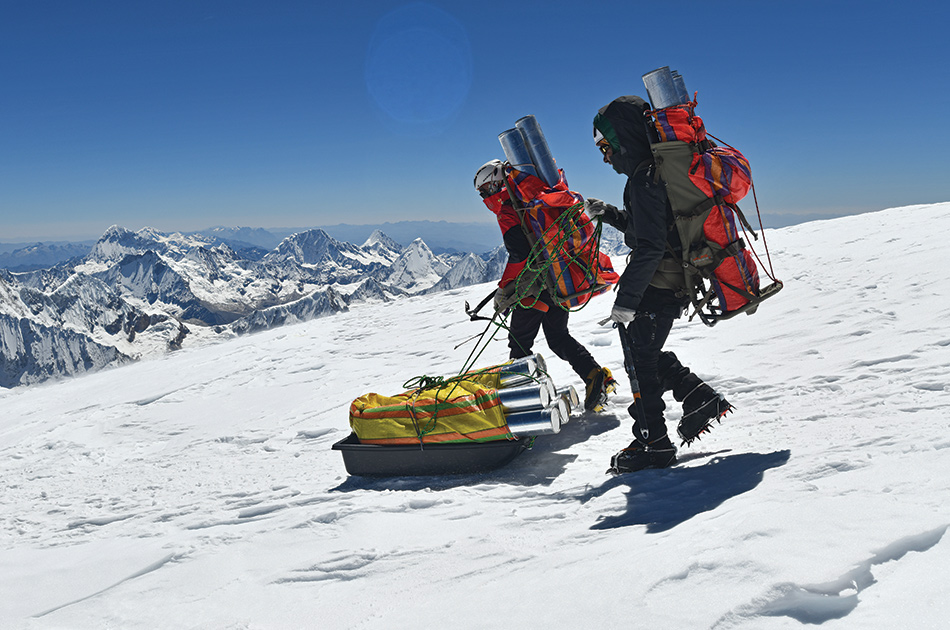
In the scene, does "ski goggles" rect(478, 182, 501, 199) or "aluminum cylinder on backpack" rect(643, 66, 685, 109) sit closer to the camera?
"aluminum cylinder on backpack" rect(643, 66, 685, 109)

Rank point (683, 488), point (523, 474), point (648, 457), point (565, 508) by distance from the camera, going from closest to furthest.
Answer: point (683, 488), point (565, 508), point (648, 457), point (523, 474)

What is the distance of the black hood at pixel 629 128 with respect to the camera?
3760mm

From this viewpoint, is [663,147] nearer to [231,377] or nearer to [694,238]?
[694,238]

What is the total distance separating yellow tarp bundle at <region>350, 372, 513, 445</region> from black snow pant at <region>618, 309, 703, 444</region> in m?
1.13

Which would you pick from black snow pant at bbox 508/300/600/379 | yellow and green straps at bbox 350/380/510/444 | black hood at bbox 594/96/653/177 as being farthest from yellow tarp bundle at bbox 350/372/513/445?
black hood at bbox 594/96/653/177

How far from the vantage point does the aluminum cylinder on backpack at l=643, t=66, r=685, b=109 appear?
12.2 ft

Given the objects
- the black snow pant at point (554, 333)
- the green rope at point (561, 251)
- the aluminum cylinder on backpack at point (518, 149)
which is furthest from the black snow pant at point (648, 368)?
the aluminum cylinder on backpack at point (518, 149)

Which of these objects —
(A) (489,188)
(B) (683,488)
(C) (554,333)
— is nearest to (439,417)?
(C) (554,333)

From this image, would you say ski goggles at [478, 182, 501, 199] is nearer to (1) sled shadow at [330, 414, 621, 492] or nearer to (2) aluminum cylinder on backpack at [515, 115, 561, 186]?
(2) aluminum cylinder on backpack at [515, 115, 561, 186]

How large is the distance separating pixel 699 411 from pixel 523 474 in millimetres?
1552

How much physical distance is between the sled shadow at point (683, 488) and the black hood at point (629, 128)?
7.30 feet

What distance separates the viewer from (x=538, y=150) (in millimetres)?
5199

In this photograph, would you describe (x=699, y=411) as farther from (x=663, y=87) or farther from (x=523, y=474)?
(x=663, y=87)

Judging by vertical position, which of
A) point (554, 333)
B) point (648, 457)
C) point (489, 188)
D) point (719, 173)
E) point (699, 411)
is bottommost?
point (648, 457)
